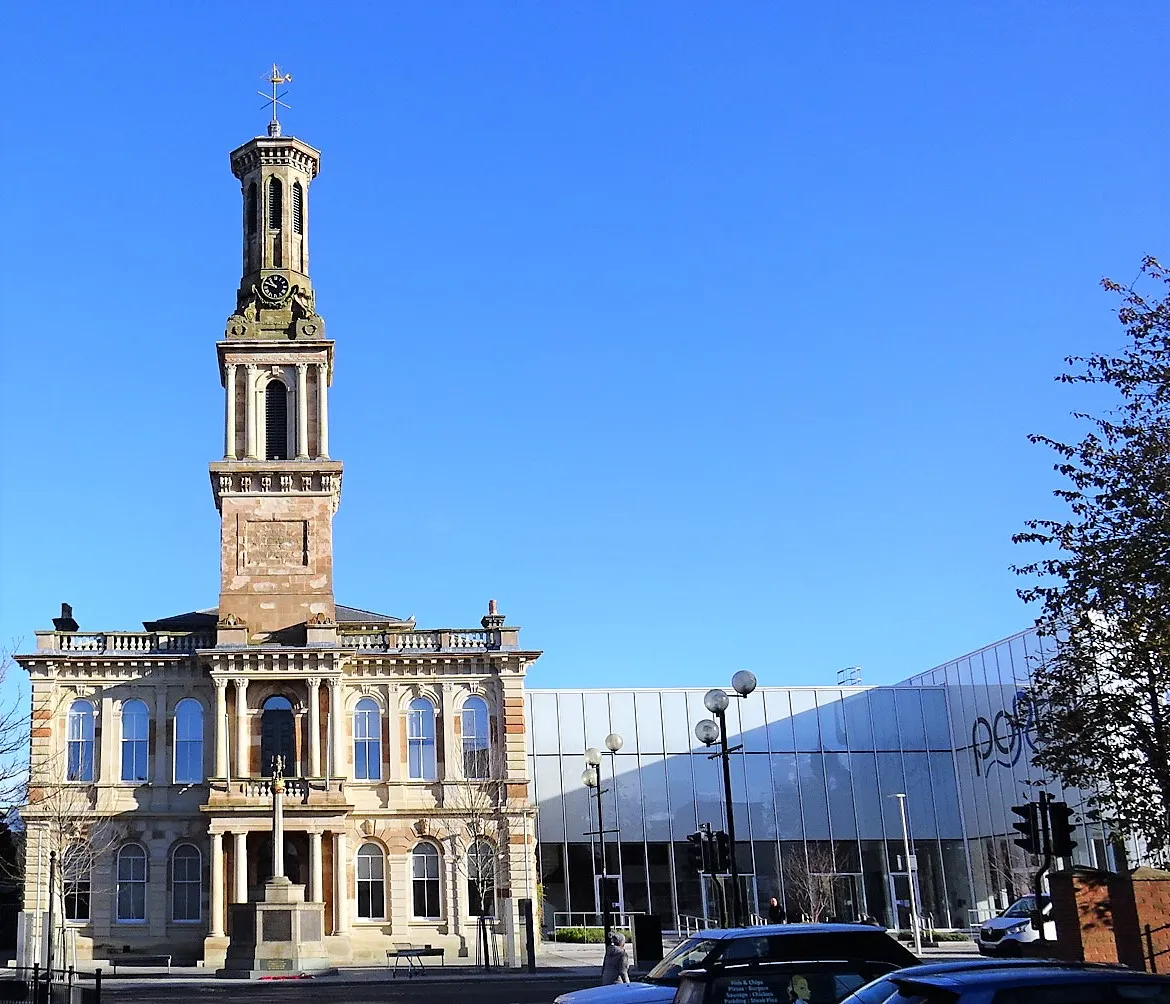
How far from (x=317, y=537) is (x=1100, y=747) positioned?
39.1 m

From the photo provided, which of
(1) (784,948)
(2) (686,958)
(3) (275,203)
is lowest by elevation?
(2) (686,958)

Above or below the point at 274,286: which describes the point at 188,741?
below

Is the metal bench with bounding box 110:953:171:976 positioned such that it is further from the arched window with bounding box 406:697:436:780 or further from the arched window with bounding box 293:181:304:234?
the arched window with bounding box 293:181:304:234

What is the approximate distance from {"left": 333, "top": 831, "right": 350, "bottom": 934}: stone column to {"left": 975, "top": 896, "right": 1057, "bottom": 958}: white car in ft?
77.7

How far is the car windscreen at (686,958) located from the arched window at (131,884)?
38963 millimetres

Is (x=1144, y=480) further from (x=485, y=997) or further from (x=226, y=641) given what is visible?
(x=226, y=641)

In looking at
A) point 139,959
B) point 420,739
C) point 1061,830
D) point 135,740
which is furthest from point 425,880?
point 1061,830

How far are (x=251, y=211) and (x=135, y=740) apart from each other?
22756mm

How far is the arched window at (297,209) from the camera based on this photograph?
195 feet

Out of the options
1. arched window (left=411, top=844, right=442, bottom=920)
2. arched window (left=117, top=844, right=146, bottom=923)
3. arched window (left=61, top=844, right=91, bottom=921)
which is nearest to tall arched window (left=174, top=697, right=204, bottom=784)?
arched window (left=117, top=844, right=146, bottom=923)

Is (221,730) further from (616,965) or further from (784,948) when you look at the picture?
(784,948)

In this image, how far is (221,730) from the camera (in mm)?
50500

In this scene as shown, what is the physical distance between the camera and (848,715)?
2648 inches

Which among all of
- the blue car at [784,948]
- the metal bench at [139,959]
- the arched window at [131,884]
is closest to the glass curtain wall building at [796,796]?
the arched window at [131,884]
